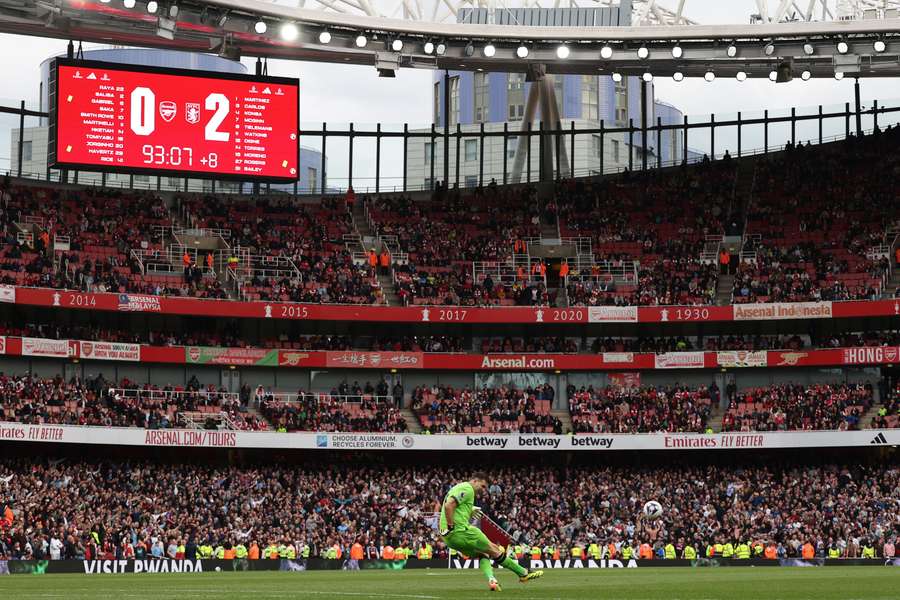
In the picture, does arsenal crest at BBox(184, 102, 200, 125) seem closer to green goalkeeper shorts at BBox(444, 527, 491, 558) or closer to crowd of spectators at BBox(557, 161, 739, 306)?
crowd of spectators at BBox(557, 161, 739, 306)

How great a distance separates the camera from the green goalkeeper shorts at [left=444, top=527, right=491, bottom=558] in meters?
19.6

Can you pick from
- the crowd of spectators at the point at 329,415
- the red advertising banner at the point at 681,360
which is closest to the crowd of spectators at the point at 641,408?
the red advertising banner at the point at 681,360

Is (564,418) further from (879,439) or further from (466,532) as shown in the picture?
(466,532)

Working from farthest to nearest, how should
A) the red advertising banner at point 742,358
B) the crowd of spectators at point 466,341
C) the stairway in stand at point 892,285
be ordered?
the red advertising banner at point 742,358 < the stairway in stand at point 892,285 < the crowd of spectators at point 466,341

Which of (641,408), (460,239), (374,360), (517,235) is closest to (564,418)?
(641,408)

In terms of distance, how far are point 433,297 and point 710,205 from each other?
14.8 metres

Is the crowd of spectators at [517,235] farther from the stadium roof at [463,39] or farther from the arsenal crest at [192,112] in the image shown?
the stadium roof at [463,39]

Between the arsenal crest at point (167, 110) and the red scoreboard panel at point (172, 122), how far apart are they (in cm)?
4

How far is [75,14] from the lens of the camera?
166ft

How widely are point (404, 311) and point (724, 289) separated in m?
14.2

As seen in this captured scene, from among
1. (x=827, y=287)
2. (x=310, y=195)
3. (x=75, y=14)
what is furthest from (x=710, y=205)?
(x=75, y=14)

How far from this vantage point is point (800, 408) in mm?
54094

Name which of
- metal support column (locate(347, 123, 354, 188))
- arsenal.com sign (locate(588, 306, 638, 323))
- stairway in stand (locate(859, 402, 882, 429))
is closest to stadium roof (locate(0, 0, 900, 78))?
arsenal.com sign (locate(588, 306, 638, 323))

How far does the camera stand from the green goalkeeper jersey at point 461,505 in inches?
770
